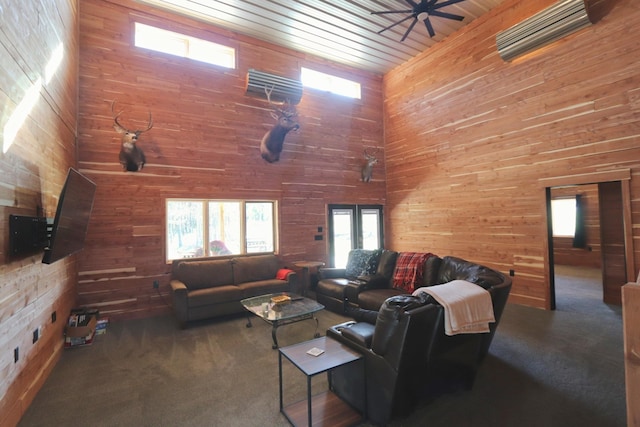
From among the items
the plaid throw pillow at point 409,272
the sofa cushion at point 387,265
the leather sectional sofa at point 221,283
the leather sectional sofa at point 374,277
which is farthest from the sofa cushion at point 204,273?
the plaid throw pillow at point 409,272

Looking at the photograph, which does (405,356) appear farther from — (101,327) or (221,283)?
(101,327)

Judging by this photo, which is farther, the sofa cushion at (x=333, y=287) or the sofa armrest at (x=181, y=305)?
the sofa cushion at (x=333, y=287)

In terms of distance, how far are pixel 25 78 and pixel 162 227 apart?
9.77 feet

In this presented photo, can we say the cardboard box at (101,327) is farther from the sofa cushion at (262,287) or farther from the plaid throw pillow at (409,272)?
the plaid throw pillow at (409,272)

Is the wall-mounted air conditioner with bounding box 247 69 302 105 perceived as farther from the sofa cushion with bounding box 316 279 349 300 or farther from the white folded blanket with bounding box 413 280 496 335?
the white folded blanket with bounding box 413 280 496 335

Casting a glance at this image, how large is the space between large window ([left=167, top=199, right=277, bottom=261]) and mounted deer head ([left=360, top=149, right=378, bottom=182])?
236 cm

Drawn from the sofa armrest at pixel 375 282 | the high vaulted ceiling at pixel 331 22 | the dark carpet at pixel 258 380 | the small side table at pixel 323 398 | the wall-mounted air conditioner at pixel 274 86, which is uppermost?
the high vaulted ceiling at pixel 331 22

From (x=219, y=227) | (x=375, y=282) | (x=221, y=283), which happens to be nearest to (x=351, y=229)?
(x=375, y=282)

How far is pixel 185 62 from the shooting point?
540 centimetres

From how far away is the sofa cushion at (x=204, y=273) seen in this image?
15.9 ft

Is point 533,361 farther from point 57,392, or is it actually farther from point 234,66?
point 234,66

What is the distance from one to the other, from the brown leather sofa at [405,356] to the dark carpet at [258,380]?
17 cm

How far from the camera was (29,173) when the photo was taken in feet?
8.63

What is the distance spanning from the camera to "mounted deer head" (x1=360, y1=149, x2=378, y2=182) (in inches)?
284
